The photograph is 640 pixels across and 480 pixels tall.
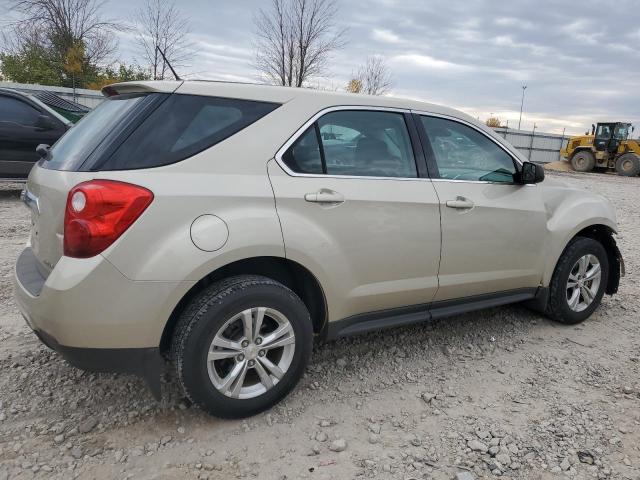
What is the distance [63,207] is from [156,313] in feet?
2.05

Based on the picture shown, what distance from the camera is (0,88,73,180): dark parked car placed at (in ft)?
25.2

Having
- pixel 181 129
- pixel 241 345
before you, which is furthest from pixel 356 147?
pixel 241 345

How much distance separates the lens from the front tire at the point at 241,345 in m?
2.31

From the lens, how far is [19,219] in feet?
22.2

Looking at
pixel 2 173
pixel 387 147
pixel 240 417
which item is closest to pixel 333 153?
pixel 387 147

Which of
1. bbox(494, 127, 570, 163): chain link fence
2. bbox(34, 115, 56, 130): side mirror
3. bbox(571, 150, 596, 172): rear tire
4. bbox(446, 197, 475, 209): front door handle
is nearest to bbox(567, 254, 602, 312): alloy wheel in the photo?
bbox(446, 197, 475, 209): front door handle

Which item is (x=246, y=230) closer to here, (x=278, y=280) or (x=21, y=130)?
(x=278, y=280)

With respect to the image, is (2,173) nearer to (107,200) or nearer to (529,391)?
(107,200)

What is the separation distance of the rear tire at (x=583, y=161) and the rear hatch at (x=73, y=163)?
26955 millimetres

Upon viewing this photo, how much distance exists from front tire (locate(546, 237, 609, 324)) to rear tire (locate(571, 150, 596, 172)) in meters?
24.0

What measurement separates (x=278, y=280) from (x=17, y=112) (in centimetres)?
710

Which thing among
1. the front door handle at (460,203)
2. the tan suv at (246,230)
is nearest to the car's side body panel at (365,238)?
the tan suv at (246,230)

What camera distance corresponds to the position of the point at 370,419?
2662mm

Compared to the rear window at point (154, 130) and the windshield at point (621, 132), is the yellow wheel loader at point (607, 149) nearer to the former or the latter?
the windshield at point (621, 132)
